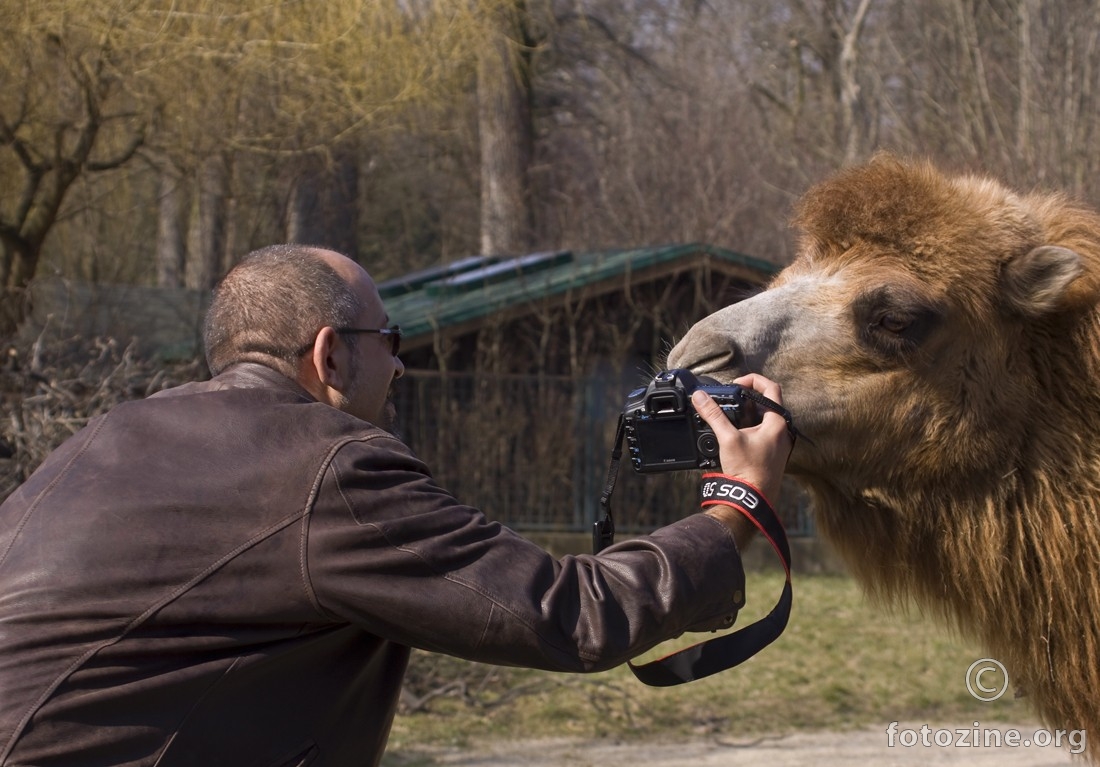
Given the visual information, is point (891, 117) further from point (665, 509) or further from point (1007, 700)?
point (1007, 700)

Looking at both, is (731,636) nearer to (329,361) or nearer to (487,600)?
(487,600)

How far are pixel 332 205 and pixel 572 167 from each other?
939 cm

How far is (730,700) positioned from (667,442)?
20.7 feet

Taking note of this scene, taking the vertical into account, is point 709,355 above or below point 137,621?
above

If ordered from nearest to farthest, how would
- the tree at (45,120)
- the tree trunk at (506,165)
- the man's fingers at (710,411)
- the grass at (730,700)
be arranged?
the man's fingers at (710,411)
the grass at (730,700)
the tree at (45,120)
the tree trunk at (506,165)

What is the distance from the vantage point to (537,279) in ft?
46.2

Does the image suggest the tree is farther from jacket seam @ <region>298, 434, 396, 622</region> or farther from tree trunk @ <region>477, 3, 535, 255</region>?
tree trunk @ <region>477, 3, 535, 255</region>

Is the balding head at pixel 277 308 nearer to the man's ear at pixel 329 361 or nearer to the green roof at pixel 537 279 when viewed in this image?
the man's ear at pixel 329 361

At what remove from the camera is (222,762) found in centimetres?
253

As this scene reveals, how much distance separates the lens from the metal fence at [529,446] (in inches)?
510

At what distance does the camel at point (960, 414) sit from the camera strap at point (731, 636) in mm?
655

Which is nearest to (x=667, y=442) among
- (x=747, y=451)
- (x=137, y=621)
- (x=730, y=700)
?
(x=747, y=451)

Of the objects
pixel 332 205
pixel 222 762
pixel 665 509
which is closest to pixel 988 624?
pixel 222 762

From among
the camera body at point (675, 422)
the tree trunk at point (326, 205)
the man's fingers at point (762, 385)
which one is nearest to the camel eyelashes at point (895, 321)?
the man's fingers at point (762, 385)
